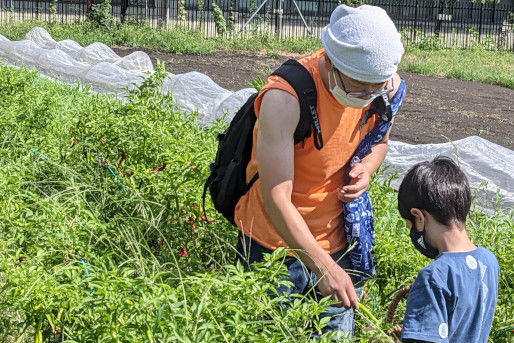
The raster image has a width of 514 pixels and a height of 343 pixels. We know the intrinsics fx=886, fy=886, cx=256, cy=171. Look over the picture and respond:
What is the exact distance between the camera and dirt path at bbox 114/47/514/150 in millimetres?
10188

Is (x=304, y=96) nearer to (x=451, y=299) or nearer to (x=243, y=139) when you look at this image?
(x=243, y=139)

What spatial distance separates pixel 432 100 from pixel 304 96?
35.3 feet

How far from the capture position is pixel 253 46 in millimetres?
19531

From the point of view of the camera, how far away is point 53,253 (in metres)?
3.27

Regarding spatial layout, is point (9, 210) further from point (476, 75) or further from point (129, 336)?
point (476, 75)

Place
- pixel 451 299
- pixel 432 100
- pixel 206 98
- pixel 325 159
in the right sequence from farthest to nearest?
pixel 432 100
pixel 206 98
pixel 325 159
pixel 451 299

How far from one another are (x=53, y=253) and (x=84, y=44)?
1539cm

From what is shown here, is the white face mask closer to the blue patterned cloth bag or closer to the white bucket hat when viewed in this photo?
the white bucket hat

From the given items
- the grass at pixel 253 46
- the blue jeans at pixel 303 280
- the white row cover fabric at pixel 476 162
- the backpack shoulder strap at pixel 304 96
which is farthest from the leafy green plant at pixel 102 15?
the backpack shoulder strap at pixel 304 96

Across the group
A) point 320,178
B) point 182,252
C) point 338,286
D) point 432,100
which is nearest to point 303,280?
point 338,286

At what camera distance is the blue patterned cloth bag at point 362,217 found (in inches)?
117

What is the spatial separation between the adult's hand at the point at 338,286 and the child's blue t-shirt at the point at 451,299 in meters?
0.26

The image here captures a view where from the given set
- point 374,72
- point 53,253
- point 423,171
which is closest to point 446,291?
point 423,171

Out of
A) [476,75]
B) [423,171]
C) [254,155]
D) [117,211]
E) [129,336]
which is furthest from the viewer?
[476,75]
